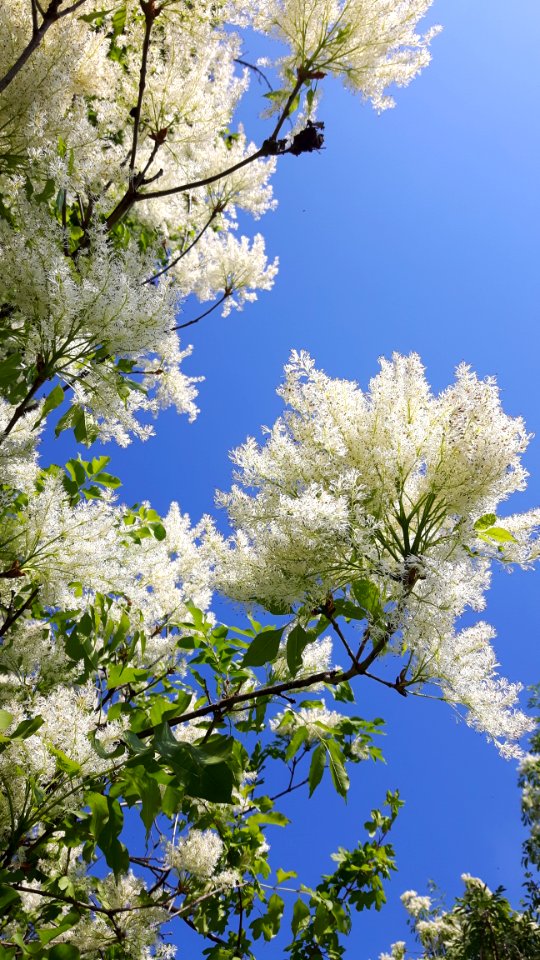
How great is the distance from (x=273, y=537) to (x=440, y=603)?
50 centimetres

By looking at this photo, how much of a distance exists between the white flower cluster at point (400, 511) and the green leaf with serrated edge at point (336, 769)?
1.22ft

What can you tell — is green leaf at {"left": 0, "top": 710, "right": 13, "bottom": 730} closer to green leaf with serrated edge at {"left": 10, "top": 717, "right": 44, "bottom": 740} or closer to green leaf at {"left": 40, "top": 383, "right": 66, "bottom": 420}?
green leaf with serrated edge at {"left": 10, "top": 717, "right": 44, "bottom": 740}

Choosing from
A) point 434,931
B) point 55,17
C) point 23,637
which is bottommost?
Result: point 23,637

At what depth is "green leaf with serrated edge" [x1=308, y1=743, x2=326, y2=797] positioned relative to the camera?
5.99ft

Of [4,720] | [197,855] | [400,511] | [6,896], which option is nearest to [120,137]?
[400,511]

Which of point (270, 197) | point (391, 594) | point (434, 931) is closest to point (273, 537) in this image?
point (391, 594)

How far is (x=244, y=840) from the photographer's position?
2820 mm

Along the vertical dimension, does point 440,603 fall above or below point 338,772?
above

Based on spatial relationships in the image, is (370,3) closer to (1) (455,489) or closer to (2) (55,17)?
(2) (55,17)

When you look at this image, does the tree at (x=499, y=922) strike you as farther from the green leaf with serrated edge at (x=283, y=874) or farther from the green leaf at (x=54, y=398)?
the green leaf at (x=54, y=398)

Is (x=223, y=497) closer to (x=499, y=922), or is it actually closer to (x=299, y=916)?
(x=299, y=916)

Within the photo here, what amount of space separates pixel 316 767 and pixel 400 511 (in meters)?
0.82

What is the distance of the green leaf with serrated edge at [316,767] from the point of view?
1.83 m

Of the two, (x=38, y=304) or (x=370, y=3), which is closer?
(x=38, y=304)
